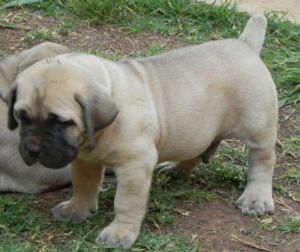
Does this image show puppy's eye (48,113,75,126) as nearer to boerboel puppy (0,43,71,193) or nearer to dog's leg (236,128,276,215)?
boerboel puppy (0,43,71,193)

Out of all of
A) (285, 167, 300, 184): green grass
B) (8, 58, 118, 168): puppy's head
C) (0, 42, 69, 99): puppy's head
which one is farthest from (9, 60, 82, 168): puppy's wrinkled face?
(285, 167, 300, 184): green grass

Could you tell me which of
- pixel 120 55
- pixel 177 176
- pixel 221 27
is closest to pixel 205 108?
pixel 177 176

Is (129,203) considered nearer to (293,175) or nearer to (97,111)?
(97,111)

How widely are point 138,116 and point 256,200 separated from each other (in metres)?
1.14

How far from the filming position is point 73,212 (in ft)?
18.7

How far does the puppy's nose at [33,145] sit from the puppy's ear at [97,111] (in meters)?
0.26

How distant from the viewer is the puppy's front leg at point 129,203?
5.28 meters

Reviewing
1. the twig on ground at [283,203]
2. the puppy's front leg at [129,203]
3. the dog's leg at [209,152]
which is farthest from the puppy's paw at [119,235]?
the twig on ground at [283,203]

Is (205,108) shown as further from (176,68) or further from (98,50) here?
(98,50)

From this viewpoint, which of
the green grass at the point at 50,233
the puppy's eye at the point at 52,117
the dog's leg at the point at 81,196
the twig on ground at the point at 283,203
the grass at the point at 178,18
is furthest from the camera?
the grass at the point at 178,18

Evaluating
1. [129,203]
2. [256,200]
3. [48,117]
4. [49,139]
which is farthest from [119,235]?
[256,200]

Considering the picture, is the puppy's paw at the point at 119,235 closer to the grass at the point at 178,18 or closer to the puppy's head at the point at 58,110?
the puppy's head at the point at 58,110

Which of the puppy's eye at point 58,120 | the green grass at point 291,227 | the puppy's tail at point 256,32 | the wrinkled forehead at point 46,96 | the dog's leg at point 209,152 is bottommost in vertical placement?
the green grass at point 291,227

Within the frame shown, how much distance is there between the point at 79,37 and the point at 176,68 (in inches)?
113
